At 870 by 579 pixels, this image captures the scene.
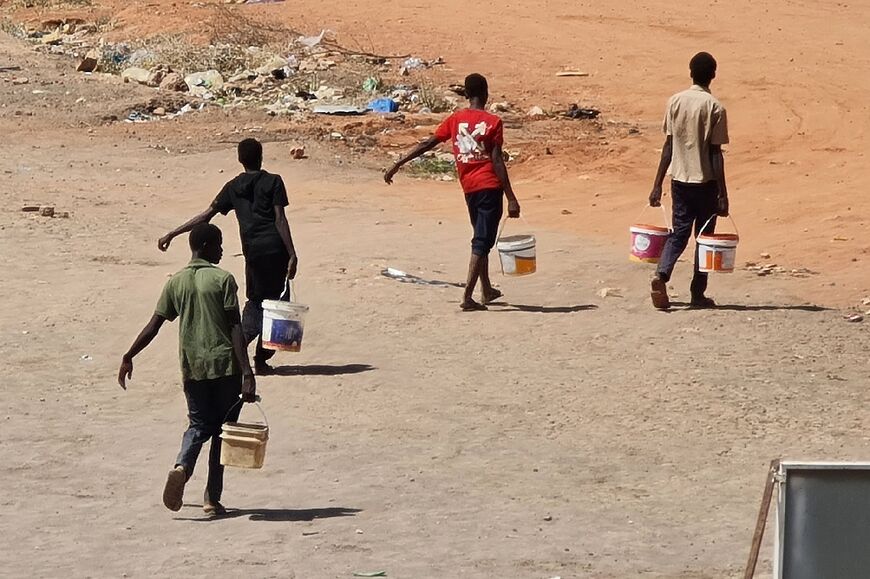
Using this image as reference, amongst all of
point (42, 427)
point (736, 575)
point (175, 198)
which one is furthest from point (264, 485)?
point (175, 198)

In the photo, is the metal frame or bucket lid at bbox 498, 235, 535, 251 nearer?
the metal frame

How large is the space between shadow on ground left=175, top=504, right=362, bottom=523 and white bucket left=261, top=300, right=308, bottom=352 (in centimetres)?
211

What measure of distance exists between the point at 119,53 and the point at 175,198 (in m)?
9.97

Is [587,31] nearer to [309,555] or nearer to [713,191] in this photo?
[713,191]

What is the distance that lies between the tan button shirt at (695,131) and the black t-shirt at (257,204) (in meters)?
2.90

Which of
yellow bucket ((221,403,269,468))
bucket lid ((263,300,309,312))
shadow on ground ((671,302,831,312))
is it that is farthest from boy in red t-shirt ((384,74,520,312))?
yellow bucket ((221,403,269,468))

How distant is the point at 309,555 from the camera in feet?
23.6

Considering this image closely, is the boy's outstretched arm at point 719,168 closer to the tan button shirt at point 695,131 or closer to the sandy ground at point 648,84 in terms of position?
the tan button shirt at point 695,131

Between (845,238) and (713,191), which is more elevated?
(713,191)

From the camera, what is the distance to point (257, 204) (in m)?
10.1

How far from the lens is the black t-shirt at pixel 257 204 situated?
10016 mm

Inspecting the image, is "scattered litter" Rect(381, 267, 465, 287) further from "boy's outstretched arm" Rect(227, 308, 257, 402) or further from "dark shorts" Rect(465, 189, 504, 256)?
"boy's outstretched arm" Rect(227, 308, 257, 402)

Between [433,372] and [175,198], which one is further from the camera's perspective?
[175,198]

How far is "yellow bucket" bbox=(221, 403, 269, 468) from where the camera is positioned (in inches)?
297
